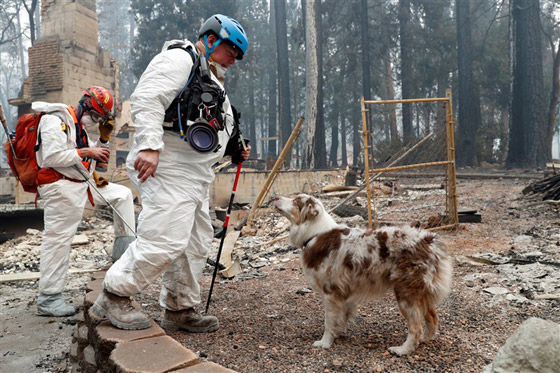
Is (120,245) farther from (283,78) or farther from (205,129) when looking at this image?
(283,78)

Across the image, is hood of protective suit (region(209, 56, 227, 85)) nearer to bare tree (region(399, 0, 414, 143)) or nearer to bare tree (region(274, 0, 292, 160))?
bare tree (region(274, 0, 292, 160))

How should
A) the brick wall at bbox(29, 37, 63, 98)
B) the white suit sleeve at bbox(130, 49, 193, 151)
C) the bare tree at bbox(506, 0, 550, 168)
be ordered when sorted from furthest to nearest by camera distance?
1. the bare tree at bbox(506, 0, 550, 168)
2. the brick wall at bbox(29, 37, 63, 98)
3. the white suit sleeve at bbox(130, 49, 193, 151)

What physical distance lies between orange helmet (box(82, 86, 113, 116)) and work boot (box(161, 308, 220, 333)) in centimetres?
271

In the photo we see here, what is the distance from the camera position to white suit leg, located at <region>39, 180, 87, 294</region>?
4998 mm

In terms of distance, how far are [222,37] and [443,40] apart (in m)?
34.7

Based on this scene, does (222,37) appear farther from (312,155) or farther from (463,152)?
(463,152)

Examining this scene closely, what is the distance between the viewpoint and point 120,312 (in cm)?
327

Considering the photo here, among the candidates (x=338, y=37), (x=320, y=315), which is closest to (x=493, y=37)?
(x=338, y=37)

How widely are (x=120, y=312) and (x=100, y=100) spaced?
2.99m

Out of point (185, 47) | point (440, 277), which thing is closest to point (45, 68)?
point (185, 47)

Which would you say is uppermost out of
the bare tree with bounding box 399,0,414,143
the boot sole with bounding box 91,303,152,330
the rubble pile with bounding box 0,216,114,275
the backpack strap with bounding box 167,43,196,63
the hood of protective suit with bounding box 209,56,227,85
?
the bare tree with bounding box 399,0,414,143

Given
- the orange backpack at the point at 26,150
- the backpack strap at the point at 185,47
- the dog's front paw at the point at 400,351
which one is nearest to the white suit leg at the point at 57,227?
the orange backpack at the point at 26,150

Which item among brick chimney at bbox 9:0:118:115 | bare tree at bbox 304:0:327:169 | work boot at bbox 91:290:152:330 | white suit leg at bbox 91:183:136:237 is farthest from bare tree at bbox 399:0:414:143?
work boot at bbox 91:290:152:330

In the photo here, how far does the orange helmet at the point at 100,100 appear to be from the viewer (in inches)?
211
